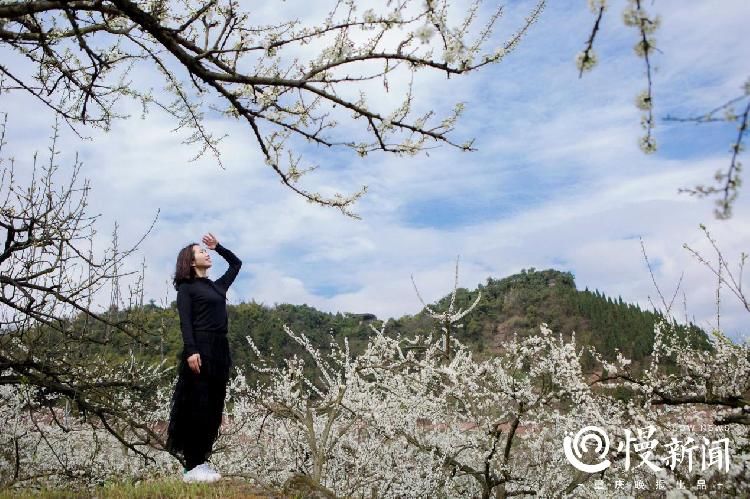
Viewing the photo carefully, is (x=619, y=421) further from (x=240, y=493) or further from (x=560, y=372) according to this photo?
(x=240, y=493)

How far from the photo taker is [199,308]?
235 inches

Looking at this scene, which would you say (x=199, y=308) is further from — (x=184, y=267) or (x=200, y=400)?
(x=200, y=400)

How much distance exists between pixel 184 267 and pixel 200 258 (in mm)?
171

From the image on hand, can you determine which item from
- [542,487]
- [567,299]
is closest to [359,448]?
[542,487]

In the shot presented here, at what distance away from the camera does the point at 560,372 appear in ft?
20.5

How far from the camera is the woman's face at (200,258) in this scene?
20.1 ft

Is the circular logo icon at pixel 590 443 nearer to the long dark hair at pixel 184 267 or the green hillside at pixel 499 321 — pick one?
the long dark hair at pixel 184 267

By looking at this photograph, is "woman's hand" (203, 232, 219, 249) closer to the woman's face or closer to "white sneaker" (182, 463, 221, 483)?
the woman's face

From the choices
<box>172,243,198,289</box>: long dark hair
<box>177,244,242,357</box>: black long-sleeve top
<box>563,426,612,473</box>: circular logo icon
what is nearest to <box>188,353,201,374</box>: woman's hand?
<box>177,244,242,357</box>: black long-sleeve top

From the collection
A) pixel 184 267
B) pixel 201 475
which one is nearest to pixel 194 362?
pixel 184 267

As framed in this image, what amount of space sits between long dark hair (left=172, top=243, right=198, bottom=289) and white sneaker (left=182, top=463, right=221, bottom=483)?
5.69 ft

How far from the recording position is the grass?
547 cm

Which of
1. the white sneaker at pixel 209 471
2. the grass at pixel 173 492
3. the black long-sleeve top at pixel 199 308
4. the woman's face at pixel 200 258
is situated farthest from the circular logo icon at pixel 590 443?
the woman's face at pixel 200 258

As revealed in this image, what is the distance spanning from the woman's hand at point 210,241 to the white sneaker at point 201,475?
2105 millimetres
